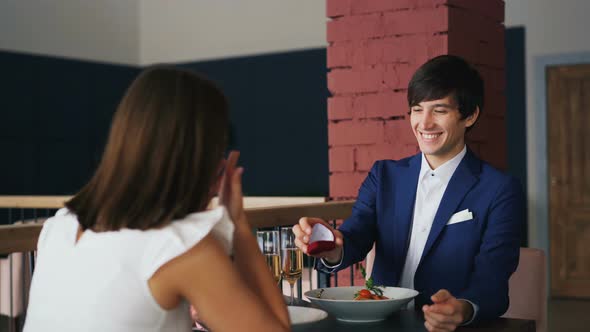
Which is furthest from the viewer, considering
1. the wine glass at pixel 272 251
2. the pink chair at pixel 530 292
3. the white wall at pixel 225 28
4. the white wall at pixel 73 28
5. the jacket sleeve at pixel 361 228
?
the white wall at pixel 225 28

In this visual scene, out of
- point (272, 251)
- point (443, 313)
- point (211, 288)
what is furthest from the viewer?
point (272, 251)

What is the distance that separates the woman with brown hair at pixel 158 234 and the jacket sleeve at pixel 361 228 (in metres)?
0.89

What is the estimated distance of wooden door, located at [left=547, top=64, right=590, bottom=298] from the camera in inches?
273

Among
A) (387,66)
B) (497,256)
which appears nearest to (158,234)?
(497,256)

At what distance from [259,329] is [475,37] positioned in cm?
227

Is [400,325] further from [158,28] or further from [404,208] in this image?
[158,28]

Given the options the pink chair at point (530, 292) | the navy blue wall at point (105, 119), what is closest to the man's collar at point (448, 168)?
the pink chair at point (530, 292)

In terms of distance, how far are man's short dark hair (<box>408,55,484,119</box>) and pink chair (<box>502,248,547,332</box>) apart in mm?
537

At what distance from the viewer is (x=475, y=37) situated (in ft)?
10.8

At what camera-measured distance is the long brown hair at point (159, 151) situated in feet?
4.38

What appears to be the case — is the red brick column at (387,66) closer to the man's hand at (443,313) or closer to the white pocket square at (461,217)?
the white pocket square at (461,217)

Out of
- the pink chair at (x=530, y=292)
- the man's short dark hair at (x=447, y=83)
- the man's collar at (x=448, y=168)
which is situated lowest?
the pink chair at (x=530, y=292)

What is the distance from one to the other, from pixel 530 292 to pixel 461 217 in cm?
43

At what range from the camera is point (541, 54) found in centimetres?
702
